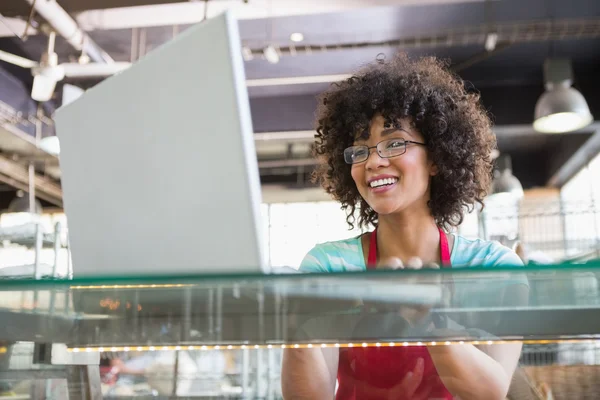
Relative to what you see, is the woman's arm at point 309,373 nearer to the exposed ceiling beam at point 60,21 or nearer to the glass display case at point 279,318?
the glass display case at point 279,318

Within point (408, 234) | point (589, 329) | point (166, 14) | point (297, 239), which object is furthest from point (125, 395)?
point (297, 239)

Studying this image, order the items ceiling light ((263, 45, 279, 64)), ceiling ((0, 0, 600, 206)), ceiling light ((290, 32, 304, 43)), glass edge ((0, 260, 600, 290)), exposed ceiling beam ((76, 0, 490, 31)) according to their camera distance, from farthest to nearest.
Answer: ceiling light ((290, 32, 304, 43))
exposed ceiling beam ((76, 0, 490, 31))
ceiling ((0, 0, 600, 206))
ceiling light ((263, 45, 279, 64))
glass edge ((0, 260, 600, 290))

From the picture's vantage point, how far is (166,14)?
5.33 m

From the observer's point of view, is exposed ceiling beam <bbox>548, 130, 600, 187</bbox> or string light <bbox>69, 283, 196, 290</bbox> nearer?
string light <bbox>69, 283, 196, 290</bbox>

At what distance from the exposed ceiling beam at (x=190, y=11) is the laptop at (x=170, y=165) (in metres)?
4.57

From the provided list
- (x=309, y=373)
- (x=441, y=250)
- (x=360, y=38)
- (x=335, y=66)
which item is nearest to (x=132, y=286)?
(x=309, y=373)

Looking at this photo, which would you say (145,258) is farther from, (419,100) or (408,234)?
(419,100)

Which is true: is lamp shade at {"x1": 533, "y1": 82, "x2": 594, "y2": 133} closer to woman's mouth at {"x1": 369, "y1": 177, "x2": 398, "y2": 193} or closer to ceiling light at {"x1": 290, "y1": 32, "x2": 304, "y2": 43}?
ceiling light at {"x1": 290, "y1": 32, "x2": 304, "y2": 43}

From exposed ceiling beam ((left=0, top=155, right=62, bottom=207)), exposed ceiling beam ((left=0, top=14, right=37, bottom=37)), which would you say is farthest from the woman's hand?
exposed ceiling beam ((left=0, top=155, right=62, bottom=207))

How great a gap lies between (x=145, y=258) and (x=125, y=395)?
0.17 meters

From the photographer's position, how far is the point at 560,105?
4453 mm

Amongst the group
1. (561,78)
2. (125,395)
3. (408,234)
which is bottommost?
(125,395)

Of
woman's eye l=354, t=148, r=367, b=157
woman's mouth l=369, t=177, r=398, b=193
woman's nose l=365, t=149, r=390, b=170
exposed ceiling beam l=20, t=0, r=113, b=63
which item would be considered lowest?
woman's mouth l=369, t=177, r=398, b=193

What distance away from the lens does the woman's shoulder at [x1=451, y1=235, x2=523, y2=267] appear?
1.20 meters
